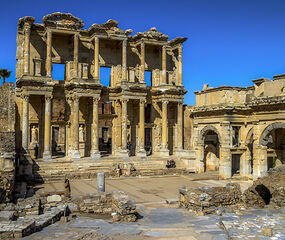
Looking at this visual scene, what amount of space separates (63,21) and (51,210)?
1968 centimetres

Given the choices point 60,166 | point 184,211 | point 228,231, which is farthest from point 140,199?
point 60,166

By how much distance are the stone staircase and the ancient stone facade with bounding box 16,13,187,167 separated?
2.91 ft

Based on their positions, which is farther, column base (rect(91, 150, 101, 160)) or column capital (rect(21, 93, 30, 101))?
column base (rect(91, 150, 101, 160))

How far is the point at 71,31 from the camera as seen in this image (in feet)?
93.3

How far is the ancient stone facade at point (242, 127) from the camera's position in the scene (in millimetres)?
17545

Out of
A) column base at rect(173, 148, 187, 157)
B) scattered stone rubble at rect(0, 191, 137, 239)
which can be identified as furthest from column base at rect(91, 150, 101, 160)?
scattered stone rubble at rect(0, 191, 137, 239)

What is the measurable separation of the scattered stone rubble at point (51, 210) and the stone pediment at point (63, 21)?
1716cm

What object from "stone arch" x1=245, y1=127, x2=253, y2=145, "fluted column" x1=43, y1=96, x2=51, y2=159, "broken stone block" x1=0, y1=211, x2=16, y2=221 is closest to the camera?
"broken stone block" x1=0, y1=211, x2=16, y2=221

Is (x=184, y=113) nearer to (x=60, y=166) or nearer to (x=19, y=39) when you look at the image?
(x=60, y=166)

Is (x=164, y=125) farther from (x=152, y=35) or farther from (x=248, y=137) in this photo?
(x=248, y=137)

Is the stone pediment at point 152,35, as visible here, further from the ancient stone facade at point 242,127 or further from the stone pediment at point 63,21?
the ancient stone facade at point 242,127

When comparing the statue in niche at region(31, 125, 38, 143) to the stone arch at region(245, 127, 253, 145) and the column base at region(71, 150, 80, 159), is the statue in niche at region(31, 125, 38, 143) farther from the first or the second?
the stone arch at region(245, 127, 253, 145)

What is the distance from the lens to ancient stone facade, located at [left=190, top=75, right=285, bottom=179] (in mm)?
17545

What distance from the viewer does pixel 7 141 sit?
64.5ft
